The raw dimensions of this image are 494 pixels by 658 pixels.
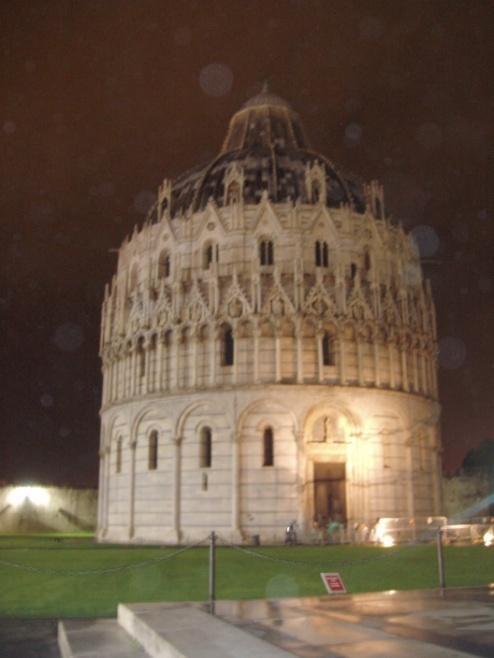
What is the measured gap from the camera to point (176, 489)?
42.5 m

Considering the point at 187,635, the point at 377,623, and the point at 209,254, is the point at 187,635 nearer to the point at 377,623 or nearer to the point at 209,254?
the point at 377,623

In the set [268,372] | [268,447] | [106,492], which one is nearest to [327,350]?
[268,372]

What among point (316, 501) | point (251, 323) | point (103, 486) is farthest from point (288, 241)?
point (103, 486)

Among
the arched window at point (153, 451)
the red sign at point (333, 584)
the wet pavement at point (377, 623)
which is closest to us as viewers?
the wet pavement at point (377, 623)

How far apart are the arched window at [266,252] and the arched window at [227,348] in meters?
5.10

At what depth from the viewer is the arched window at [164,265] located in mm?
48500

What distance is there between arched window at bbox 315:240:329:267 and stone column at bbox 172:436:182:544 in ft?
46.8

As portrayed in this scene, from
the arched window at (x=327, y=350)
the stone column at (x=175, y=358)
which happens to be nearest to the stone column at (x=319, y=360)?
the arched window at (x=327, y=350)

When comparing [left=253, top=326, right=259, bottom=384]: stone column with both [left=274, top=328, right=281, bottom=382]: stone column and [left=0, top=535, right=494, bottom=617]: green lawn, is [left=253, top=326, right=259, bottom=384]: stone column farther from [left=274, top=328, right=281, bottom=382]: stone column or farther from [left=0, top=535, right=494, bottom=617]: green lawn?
[left=0, top=535, right=494, bottom=617]: green lawn

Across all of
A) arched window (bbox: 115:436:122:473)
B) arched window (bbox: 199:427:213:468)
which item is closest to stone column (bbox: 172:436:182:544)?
arched window (bbox: 199:427:213:468)

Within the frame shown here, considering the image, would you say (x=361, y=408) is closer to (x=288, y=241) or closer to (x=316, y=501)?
(x=316, y=501)

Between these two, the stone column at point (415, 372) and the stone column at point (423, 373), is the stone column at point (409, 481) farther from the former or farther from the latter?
the stone column at point (423, 373)

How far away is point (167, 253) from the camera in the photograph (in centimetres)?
4866

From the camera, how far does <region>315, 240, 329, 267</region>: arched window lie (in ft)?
151
